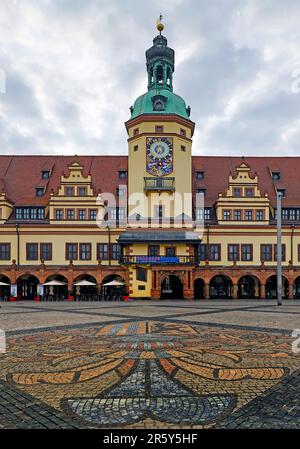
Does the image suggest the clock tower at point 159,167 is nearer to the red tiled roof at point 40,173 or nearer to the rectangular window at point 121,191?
the rectangular window at point 121,191

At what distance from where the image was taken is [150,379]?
7.46 metres

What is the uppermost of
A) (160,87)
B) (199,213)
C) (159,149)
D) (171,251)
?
(160,87)

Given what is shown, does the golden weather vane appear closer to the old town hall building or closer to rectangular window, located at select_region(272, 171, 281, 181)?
the old town hall building

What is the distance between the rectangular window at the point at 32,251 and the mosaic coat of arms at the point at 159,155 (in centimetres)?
1410

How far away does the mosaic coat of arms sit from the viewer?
38281mm

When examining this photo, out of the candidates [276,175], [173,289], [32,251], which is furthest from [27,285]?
[276,175]

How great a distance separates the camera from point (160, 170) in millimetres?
38375

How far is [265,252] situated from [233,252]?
3282mm

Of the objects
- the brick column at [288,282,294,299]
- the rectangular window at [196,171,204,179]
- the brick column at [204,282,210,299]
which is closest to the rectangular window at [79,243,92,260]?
the brick column at [204,282,210,299]

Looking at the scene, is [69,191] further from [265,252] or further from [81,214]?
[265,252]

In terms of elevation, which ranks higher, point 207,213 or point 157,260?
point 207,213
